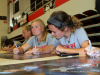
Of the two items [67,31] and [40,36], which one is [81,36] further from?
[40,36]

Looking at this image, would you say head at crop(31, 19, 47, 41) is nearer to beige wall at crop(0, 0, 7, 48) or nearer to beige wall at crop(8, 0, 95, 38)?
beige wall at crop(8, 0, 95, 38)

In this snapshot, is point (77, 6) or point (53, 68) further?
point (77, 6)

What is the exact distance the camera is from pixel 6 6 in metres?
9.77

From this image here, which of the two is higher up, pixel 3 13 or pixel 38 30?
pixel 3 13

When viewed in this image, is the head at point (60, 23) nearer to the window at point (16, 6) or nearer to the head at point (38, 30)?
the head at point (38, 30)

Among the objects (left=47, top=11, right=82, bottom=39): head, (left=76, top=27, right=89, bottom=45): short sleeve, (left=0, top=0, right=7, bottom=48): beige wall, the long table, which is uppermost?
(left=0, top=0, right=7, bottom=48): beige wall

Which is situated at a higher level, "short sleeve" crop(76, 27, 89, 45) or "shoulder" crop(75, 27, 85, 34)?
"shoulder" crop(75, 27, 85, 34)

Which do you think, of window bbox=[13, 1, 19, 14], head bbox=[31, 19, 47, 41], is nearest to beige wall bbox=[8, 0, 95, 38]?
head bbox=[31, 19, 47, 41]

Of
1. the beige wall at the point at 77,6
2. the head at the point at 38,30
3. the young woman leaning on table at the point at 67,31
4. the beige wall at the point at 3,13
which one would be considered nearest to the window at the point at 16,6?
the beige wall at the point at 3,13

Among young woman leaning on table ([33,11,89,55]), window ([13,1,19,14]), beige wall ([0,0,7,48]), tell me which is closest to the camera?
young woman leaning on table ([33,11,89,55])

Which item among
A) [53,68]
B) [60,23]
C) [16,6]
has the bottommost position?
[53,68]

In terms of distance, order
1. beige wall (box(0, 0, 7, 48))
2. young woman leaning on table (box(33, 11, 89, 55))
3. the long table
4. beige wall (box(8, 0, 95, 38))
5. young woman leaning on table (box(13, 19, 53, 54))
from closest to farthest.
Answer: the long table → young woman leaning on table (box(33, 11, 89, 55)) → young woman leaning on table (box(13, 19, 53, 54)) → beige wall (box(8, 0, 95, 38)) → beige wall (box(0, 0, 7, 48))

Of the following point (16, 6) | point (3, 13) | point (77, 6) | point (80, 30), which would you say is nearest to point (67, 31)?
point (80, 30)

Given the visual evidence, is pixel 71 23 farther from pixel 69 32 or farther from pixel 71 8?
pixel 71 8
